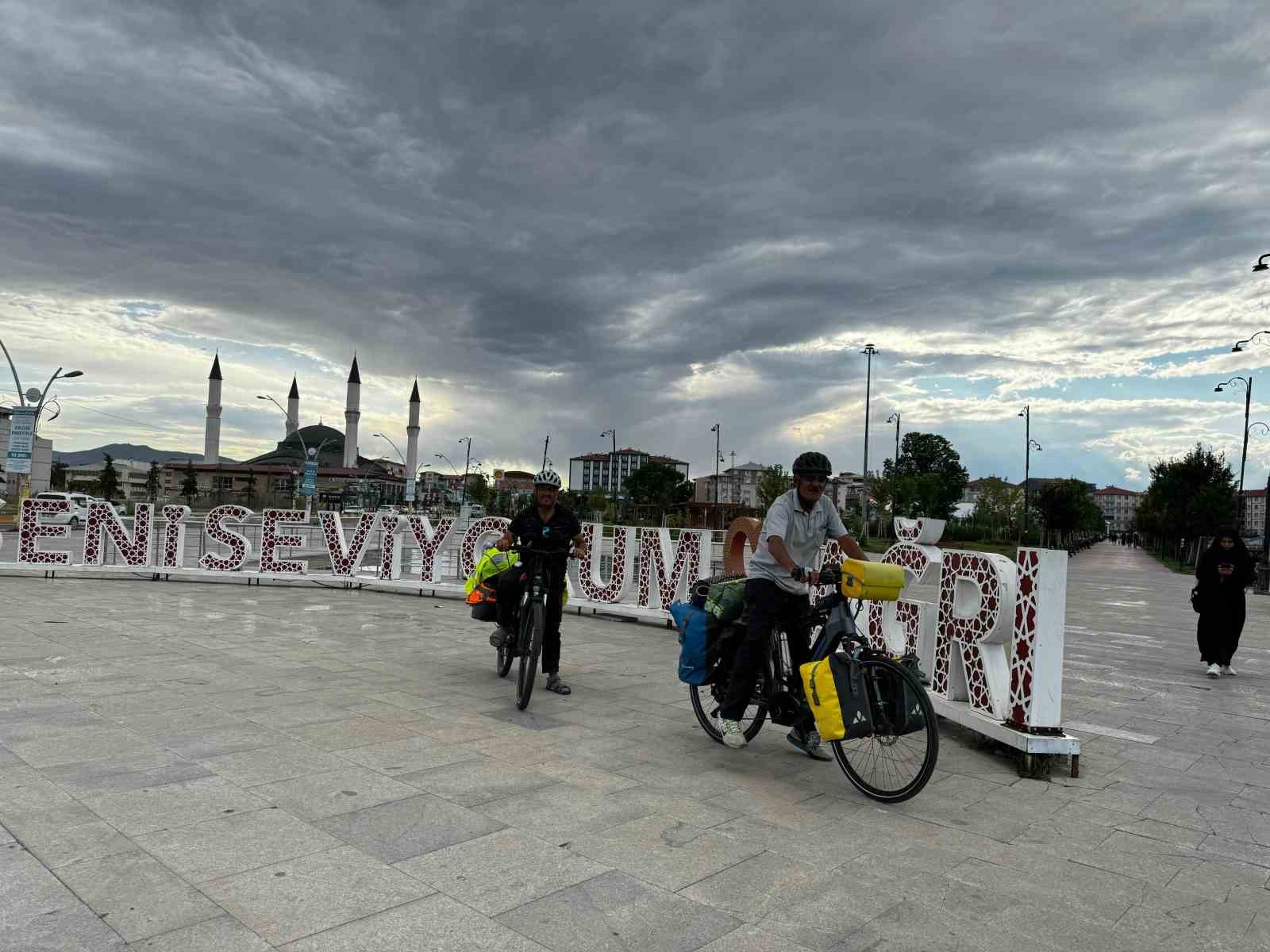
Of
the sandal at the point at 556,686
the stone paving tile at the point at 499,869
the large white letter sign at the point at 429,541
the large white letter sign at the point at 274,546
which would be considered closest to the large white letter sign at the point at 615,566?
the large white letter sign at the point at 429,541

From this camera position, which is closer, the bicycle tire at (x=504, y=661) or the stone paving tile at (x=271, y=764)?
the stone paving tile at (x=271, y=764)

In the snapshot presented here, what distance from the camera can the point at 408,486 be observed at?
304 feet

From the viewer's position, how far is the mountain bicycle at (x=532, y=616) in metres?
6.33

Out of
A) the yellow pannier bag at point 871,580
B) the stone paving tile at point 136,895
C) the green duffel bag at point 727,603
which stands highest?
the yellow pannier bag at point 871,580

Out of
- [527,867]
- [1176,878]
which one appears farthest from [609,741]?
[1176,878]

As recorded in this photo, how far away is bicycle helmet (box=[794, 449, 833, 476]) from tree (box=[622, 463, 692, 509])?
121 metres

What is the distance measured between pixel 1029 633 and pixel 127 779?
496 cm

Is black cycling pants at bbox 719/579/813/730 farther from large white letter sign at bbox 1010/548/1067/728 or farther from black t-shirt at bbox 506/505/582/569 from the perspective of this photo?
black t-shirt at bbox 506/505/582/569

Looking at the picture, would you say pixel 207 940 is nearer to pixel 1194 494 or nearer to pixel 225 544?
pixel 225 544

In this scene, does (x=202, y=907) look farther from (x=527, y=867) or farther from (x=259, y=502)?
(x=259, y=502)

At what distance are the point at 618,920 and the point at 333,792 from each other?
1.93m

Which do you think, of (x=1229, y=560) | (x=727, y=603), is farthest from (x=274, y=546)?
(x=1229, y=560)

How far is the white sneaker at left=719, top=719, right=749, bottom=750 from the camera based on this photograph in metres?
5.20

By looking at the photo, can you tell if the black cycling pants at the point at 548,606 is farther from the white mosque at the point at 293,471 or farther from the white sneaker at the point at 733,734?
the white mosque at the point at 293,471
